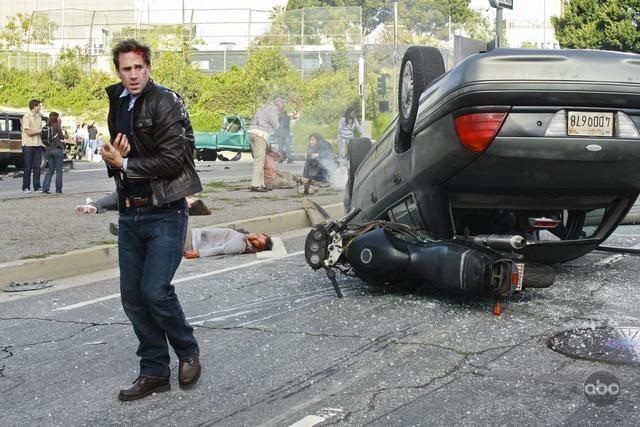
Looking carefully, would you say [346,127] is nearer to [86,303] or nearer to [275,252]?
[275,252]

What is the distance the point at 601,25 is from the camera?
51.2 meters

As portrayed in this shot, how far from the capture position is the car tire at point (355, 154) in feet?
31.8

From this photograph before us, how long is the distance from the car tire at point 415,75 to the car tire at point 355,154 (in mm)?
2495

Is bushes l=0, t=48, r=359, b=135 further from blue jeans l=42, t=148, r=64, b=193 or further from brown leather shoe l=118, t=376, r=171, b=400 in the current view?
brown leather shoe l=118, t=376, r=171, b=400

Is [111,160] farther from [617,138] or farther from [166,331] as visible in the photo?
[617,138]

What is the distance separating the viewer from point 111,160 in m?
4.55

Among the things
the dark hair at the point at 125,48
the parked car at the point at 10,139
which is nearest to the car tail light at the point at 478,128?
the dark hair at the point at 125,48

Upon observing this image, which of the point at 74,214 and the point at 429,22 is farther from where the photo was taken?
the point at 429,22

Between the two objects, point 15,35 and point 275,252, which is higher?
point 15,35

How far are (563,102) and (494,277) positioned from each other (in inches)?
47.1

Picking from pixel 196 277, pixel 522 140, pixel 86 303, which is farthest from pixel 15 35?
pixel 522 140

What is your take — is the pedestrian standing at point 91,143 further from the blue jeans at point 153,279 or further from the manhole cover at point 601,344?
A: the blue jeans at point 153,279

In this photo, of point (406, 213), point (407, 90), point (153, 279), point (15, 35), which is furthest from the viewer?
point (15, 35)

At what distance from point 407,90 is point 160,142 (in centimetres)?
298
